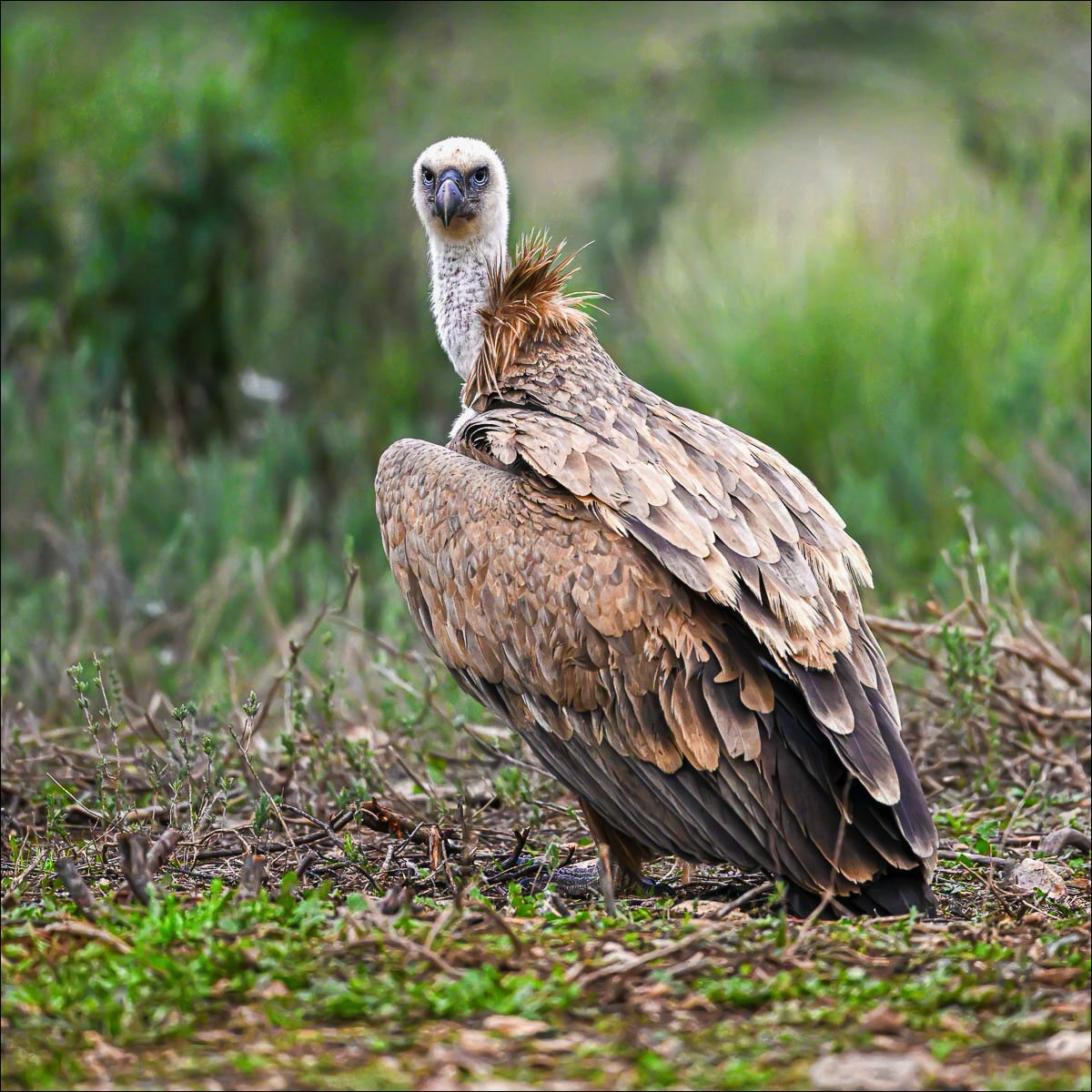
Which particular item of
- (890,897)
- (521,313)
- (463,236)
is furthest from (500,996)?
(463,236)

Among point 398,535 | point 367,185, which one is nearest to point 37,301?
point 367,185

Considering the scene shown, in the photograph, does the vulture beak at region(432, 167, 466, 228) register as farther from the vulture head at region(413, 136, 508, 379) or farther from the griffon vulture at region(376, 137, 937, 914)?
the griffon vulture at region(376, 137, 937, 914)

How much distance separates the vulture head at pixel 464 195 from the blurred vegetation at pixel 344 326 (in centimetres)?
194

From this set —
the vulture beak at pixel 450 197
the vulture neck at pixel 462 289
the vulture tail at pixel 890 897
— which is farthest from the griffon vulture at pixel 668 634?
the vulture beak at pixel 450 197

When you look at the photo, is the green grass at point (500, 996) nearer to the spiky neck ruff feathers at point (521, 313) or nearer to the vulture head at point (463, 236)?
the spiky neck ruff feathers at point (521, 313)

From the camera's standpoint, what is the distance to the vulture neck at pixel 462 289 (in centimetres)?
Answer: 571

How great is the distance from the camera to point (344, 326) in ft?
41.6

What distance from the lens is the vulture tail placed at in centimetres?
422

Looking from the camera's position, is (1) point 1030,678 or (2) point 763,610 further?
(1) point 1030,678

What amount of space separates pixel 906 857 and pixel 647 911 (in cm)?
68

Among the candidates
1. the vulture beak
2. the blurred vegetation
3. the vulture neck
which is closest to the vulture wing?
the vulture neck

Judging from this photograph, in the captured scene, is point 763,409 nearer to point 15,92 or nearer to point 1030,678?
point 1030,678

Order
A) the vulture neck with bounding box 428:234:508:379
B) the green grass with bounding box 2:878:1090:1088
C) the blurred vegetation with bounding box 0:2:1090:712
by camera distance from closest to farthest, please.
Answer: the green grass with bounding box 2:878:1090:1088
the vulture neck with bounding box 428:234:508:379
the blurred vegetation with bounding box 0:2:1090:712

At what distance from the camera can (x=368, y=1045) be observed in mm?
3123
